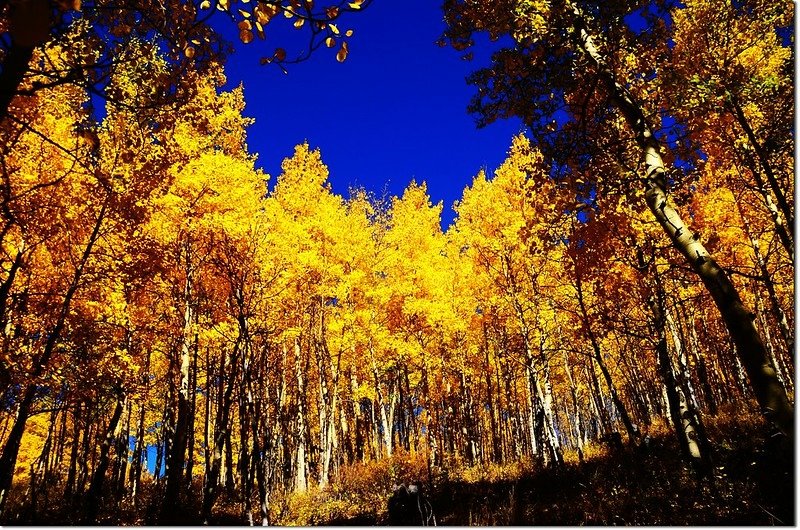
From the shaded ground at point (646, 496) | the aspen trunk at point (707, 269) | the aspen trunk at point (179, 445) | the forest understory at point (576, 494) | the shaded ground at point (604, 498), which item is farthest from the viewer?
the aspen trunk at point (179, 445)

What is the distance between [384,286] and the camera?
17.8 m

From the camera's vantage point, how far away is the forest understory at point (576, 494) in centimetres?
625

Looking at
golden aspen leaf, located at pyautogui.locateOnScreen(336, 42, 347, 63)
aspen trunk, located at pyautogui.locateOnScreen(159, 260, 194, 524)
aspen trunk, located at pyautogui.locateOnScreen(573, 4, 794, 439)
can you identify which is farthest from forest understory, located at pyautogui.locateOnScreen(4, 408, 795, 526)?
golden aspen leaf, located at pyautogui.locateOnScreen(336, 42, 347, 63)

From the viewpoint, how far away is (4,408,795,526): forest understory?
6250mm

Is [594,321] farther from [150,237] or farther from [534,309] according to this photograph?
[150,237]

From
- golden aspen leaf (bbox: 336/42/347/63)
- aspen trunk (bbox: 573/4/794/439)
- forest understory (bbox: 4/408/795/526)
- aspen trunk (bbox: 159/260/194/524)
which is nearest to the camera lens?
golden aspen leaf (bbox: 336/42/347/63)

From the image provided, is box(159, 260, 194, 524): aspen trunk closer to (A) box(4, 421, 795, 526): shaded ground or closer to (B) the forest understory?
(A) box(4, 421, 795, 526): shaded ground

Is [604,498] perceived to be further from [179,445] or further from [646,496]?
[179,445]

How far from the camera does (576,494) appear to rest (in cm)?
871

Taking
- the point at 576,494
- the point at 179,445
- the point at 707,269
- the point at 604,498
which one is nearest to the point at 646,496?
the point at 604,498

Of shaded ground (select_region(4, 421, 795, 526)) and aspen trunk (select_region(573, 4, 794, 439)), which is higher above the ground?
aspen trunk (select_region(573, 4, 794, 439))

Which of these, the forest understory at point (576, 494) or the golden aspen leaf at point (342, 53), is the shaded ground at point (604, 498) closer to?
the forest understory at point (576, 494)

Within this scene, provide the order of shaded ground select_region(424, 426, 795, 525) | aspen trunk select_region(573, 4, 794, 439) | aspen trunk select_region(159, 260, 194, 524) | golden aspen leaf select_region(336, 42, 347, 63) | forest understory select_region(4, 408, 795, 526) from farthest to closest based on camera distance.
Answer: aspen trunk select_region(159, 260, 194, 524)
forest understory select_region(4, 408, 795, 526)
shaded ground select_region(424, 426, 795, 525)
aspen trunk select_region(573, 4, 794, 439)
golden aspen leaf select_region(336, 42, 347, 63)

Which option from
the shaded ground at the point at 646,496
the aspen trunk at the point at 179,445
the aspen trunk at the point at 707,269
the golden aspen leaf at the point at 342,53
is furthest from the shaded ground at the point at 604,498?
the golden aspen leaf at the point at 342,53
